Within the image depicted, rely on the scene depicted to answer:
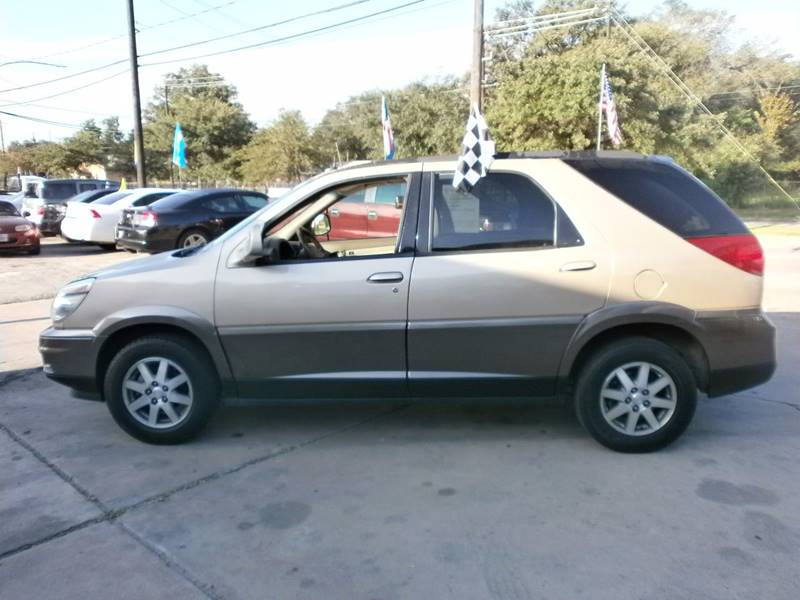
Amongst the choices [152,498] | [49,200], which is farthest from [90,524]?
[49,200]

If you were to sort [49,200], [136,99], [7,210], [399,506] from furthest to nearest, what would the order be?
1. [136,99]
2. [49,200]
3. [7,210]
4. [399,506]

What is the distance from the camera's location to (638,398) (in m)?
3.92

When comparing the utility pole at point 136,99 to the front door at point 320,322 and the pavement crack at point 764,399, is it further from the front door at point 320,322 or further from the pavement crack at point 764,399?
the pavement crack at point 764,399

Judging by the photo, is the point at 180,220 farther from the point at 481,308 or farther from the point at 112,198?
the point at 481,308

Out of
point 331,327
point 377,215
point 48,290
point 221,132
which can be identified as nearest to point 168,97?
point 221,132

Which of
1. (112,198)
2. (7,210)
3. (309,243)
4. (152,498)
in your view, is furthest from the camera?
(112,198)

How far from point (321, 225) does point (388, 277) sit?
70.0 inches

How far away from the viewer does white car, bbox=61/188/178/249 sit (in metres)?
14.7

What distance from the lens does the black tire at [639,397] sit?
3.88m

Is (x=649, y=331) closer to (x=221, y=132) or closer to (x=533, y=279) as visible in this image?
(x=533, y=279)

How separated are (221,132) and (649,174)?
50448 millimetres

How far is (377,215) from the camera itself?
7.63 m

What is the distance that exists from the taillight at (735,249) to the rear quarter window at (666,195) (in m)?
0.04

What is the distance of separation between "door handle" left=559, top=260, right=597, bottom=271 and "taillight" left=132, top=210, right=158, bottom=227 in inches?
427
